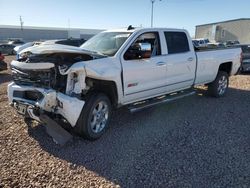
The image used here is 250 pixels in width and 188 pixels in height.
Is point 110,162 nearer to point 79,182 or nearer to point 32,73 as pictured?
point 79,182

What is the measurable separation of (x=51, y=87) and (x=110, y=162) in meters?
1.53

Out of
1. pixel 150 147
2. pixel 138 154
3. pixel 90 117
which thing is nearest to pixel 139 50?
pixel 90 117

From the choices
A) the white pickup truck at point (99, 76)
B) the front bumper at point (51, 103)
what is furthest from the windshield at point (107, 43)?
the front bumper at point (51, 103)

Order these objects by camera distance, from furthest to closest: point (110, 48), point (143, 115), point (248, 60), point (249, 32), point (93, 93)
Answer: point (249, 32), point (248, 60), point (143, 115), point (110, 48), point (93, 93)

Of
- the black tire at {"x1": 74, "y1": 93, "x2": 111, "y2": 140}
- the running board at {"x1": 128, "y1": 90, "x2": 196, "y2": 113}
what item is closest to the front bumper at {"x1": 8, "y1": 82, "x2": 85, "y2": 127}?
the black tire at {"x1": 74, "y1": 93, "x2": 111, "y2": 140}

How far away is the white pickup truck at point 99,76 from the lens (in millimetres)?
4258

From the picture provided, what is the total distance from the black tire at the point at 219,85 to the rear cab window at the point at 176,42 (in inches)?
75.1

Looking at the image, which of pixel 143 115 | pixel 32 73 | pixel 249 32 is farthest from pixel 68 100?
pixel 249 32

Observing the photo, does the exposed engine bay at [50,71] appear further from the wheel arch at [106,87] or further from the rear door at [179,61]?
the rear door at [179,61]

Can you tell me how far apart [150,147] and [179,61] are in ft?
8.49

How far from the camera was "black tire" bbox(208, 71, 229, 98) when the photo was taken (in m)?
8.03

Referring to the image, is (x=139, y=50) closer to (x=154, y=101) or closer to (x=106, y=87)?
(x=106, y=87)

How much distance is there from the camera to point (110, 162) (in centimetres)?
394

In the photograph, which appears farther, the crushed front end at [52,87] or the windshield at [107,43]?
the windshield at [107,43]
